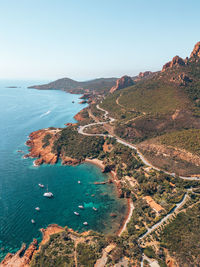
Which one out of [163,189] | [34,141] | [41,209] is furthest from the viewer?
[34,141]

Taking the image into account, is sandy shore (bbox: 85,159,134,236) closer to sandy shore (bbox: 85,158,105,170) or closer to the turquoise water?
sandy shore (bbox: 85,158,105,170)

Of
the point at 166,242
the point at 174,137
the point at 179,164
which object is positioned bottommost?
the point at 166,242

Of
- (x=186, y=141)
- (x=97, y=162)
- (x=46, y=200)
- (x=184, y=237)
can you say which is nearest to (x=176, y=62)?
(x=186, y=141)

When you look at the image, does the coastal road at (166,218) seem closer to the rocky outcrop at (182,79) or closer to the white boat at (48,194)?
the white boat at (48,194)

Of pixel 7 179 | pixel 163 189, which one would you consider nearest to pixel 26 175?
pixel 7 179

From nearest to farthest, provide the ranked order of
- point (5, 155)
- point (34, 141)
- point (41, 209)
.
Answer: point (41, 209) → point (5, 155) → point (34, 141)

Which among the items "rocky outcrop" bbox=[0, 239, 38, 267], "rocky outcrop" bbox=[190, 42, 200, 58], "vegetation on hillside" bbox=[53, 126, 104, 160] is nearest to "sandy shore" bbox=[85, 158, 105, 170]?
"vegetation on hillside" bbox=[53, 126, 104, 160]

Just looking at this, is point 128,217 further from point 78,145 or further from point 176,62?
point 176,62

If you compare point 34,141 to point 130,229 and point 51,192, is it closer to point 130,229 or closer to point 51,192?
point 51,192

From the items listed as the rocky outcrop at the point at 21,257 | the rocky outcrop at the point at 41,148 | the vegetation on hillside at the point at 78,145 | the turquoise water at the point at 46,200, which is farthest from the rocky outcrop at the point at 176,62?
the rocky outcrop at the point at 21,257
